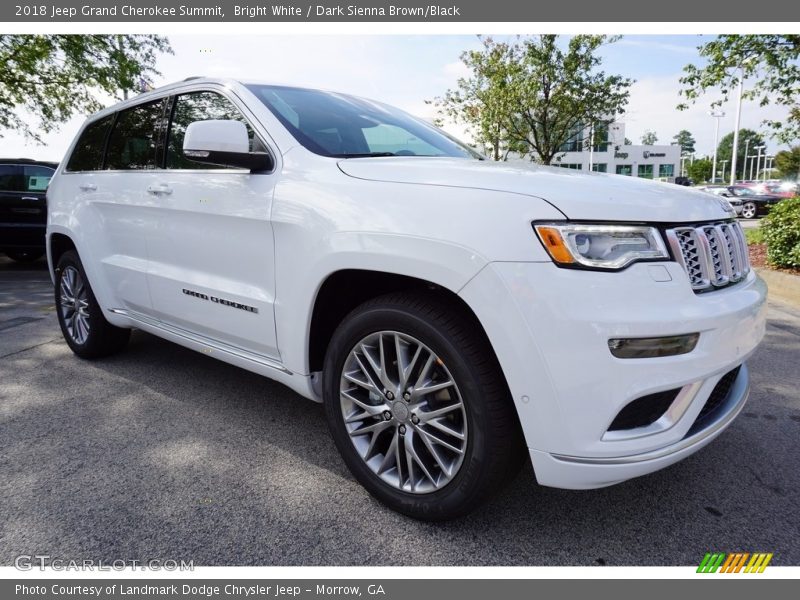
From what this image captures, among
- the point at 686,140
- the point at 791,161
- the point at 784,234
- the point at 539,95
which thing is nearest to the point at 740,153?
the point at 686,140

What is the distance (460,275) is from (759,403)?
2.59 m

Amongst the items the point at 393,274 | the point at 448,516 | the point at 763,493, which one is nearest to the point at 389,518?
the point at 448,516

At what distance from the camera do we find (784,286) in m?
6.86

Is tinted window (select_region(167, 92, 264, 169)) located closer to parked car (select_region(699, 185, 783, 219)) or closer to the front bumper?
the front bumper

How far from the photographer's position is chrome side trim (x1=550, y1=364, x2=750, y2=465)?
69.1 inches

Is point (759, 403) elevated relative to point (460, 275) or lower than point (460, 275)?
lower

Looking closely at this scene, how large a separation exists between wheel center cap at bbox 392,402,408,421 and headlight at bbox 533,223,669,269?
833 millimetres

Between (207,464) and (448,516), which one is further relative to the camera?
(207,464)

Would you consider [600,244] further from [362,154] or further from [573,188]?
[362,154]

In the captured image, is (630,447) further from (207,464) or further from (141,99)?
(141,99)

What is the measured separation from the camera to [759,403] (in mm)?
3359

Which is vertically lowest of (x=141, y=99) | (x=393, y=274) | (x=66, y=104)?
(x=393, y=274)

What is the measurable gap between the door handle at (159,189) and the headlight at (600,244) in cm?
218

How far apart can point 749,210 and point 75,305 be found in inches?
976
